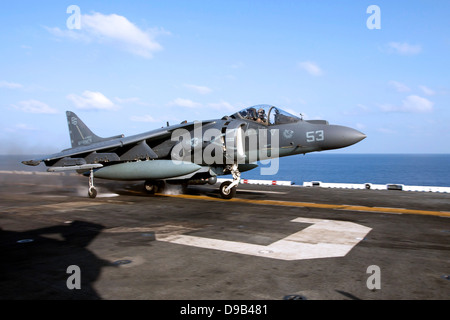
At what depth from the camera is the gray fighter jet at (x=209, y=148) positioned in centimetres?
1489

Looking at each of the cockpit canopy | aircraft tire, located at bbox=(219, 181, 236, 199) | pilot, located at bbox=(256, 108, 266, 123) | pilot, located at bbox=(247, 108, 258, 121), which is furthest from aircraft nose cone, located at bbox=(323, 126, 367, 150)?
aircraft tire, located at bbox=(219, 181, 236, 199)

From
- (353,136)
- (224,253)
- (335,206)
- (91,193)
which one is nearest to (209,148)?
(335,206)

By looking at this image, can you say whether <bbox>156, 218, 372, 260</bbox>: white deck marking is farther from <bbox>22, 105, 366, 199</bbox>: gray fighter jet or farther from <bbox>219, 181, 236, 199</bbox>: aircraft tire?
<bbox>219, 181, 236, 199</bbox>: aircraft tire

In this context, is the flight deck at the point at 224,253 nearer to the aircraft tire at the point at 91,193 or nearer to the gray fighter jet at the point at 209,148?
the gray fighter jet at the point at 209,148

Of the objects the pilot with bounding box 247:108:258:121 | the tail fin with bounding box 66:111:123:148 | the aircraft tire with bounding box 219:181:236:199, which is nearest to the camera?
the pilot with bounding box 247:108:258:121

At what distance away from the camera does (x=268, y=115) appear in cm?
1553

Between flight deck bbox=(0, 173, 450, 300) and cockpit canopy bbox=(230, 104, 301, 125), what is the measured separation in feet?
14.1

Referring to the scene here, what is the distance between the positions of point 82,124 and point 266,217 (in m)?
14.1

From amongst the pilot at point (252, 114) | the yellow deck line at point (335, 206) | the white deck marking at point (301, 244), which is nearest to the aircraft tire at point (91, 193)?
the yellow deck line at point (335, 206)

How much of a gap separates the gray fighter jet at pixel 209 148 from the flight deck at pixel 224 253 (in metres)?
2.91

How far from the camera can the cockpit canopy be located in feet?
50.8

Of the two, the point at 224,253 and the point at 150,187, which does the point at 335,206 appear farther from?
the point at 150,187

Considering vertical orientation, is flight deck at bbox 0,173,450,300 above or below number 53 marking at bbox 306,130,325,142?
below

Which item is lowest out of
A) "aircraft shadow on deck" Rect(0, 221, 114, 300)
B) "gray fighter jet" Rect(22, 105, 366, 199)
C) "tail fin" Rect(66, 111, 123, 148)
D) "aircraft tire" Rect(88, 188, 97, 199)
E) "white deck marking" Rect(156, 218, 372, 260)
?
"white deck marking" Rect(156, 218, 372, 260)
